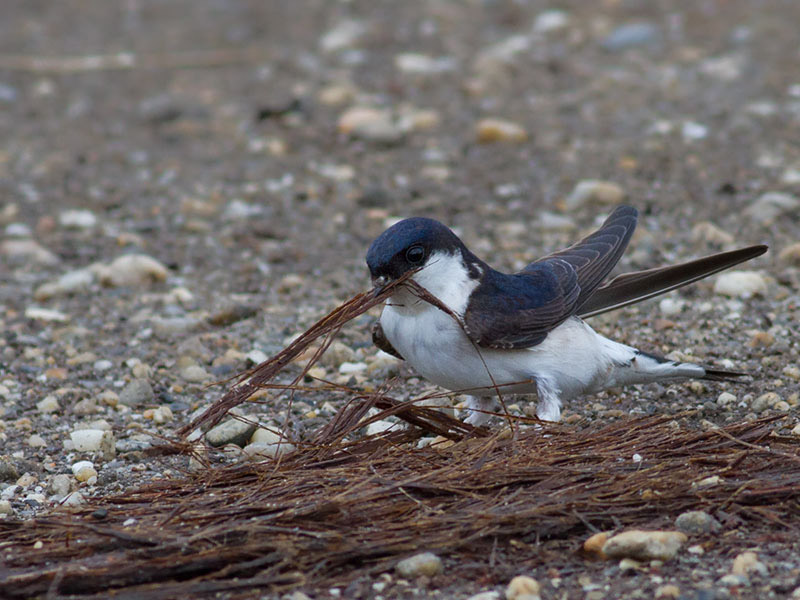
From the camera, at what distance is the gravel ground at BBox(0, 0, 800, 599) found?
426 cm

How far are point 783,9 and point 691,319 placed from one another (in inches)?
230

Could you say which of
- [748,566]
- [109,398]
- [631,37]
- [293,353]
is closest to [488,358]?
[293,353]

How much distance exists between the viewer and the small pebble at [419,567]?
2.80 meters

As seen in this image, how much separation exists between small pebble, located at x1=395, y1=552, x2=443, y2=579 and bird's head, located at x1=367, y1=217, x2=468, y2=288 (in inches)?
42.7

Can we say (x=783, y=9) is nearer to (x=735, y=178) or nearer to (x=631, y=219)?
(x=735, y=178)

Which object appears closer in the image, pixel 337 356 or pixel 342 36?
pixel 337 356

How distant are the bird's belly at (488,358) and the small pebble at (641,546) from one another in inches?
38.1

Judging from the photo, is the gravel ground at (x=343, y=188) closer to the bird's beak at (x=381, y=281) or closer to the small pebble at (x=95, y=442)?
the small pebble at (x=95, y=442)

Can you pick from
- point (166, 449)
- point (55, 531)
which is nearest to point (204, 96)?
point (166, 449)

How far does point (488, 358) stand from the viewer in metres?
3.84

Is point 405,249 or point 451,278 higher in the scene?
point 405,249

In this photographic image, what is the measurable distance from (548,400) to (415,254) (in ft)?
2.27

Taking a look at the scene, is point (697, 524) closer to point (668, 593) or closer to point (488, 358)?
point (668, 593)

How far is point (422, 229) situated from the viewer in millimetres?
3732
